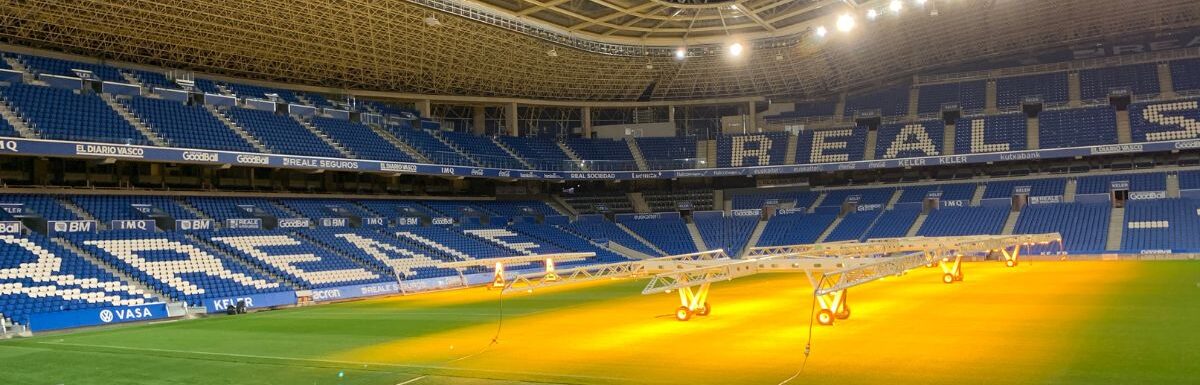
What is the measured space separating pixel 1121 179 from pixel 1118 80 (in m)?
8.21

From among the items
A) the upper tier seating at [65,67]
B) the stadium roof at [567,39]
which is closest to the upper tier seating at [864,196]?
the stadium roof at [567,39]

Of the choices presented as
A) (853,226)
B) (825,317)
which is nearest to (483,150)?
(853,226)

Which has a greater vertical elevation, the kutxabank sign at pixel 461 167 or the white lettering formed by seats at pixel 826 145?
the white lettering formed by seats at pixel 826 145

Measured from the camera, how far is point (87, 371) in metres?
16.9

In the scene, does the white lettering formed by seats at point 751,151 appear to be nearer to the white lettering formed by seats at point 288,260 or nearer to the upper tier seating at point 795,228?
the upper tier seating at point 795,228

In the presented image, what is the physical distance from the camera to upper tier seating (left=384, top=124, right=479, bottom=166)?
55.8m

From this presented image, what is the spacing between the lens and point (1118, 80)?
6134 centimetres

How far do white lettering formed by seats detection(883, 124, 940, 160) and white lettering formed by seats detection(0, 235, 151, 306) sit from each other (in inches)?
1963

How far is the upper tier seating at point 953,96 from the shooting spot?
64919 millimetres

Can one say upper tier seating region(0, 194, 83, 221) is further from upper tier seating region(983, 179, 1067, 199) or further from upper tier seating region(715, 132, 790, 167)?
upper tier seating region(983, 179, 1067, 199)

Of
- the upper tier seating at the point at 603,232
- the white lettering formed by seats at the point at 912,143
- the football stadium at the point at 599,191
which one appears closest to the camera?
the football stadium at the point at 599,191

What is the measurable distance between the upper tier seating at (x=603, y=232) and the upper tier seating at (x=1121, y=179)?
94.5 ft

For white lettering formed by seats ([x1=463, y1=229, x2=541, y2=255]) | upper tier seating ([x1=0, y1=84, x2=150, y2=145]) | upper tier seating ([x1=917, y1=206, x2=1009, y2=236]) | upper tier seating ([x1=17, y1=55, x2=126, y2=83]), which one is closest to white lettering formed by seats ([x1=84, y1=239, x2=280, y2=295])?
upper tier seating ([x1=0, y1=84, x2=150, y2=145])

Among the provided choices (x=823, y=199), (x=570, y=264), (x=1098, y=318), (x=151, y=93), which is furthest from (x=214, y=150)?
(x=823, y=199)
